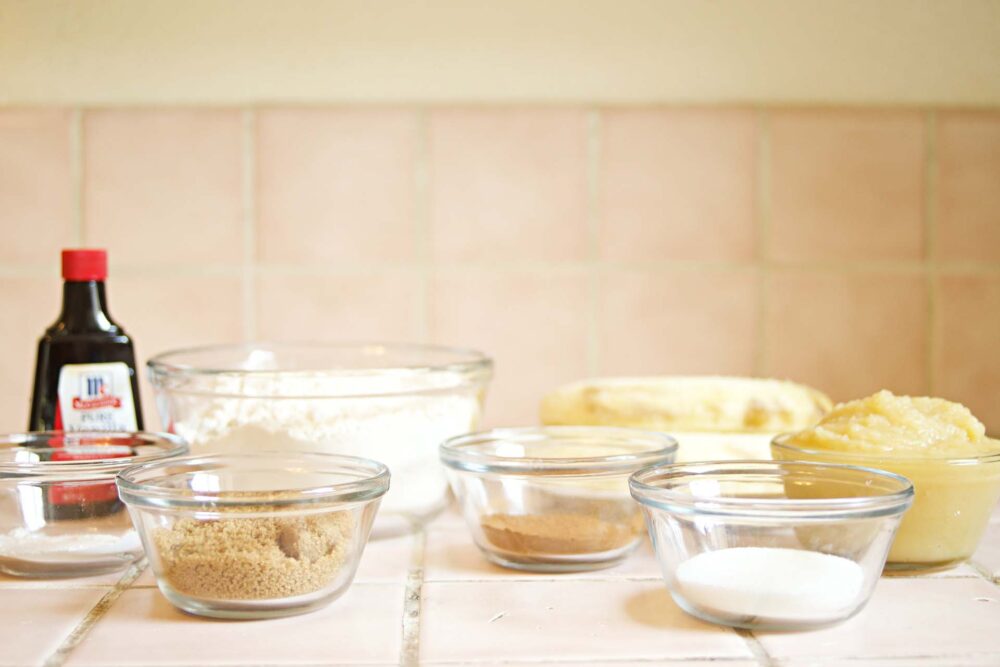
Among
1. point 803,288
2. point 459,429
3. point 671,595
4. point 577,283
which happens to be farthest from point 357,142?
point 671,595

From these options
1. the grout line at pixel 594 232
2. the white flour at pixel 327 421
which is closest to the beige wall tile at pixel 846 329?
the grout line at pixel 594 232

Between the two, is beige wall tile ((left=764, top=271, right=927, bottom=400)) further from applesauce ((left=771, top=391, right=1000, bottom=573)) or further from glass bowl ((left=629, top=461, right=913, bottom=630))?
glass bowl ((left=629, top=461, right=913, bottom=630))

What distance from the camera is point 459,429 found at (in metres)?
0.85

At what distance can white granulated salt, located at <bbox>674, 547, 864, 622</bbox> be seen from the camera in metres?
0.57

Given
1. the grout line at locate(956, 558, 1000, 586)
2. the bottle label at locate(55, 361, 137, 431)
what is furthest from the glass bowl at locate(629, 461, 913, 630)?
the bottle label at locate(55, 361, 137, 431)

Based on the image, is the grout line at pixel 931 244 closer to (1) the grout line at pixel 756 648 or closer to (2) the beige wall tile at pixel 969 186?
(2) the beige wall tile at pixel 969 186

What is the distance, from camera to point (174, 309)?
1.11 metres

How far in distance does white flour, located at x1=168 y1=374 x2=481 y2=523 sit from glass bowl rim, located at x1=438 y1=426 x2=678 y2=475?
0.04 metres

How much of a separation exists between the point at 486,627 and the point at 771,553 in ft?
0.56

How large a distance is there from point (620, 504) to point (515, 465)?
8cm

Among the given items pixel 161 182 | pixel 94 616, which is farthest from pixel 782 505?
pixel 161 182

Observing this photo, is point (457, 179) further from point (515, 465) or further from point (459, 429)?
point (515, 465)

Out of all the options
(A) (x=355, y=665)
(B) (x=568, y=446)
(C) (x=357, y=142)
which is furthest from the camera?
(C) (x=357, y=142)

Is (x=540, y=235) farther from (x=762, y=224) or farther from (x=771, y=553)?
(x=771, y=553)
